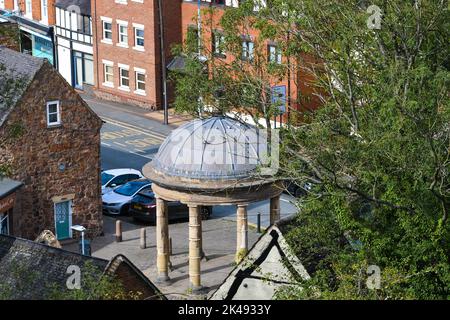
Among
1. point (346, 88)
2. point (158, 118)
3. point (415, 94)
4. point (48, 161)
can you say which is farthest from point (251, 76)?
point (158, 118)

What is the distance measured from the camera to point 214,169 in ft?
141

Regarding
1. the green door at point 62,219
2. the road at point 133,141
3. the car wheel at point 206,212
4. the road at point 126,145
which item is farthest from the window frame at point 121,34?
the green door at point 62,219

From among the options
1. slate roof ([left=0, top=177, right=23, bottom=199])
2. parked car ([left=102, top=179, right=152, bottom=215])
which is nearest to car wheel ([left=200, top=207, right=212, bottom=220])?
parked car ([left=102, top=179, right=152, bottom=215])

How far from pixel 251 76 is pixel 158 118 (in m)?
32.2

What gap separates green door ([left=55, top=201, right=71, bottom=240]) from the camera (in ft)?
170

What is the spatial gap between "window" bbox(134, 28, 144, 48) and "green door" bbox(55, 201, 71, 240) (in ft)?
79.3

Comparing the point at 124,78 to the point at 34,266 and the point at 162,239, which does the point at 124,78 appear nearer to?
the point at 162,239

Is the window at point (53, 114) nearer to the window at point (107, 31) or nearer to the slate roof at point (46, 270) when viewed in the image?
the slate roof at point (46, 270)

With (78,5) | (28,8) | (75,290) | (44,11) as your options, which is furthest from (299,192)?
(28,8)

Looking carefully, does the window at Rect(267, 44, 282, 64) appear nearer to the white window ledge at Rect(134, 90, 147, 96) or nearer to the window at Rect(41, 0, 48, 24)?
the white window ledge at Rect(134, 90, 147, 96)

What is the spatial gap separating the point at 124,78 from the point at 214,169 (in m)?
34.9

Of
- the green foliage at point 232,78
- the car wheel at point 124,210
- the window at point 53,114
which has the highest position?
the green foliage at point 232,78

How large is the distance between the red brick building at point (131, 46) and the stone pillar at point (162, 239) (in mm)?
29227

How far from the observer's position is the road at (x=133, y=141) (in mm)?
56872
